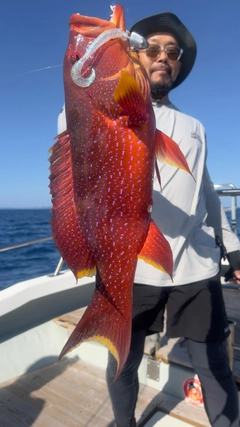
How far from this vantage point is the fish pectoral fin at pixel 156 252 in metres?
1.26

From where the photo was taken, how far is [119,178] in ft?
4.00

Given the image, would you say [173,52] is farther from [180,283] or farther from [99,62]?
[180,283]

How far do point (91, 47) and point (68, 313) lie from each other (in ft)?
10.8

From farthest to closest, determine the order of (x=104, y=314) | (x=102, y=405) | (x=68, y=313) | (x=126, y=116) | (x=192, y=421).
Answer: (x=68, y=313)
(x=102, y=405)
(x=192, y=421)
(x=104, y=314)
(x=126, y=116)

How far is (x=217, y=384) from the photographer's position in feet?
6.32

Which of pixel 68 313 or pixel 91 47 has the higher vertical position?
pixel 91 47

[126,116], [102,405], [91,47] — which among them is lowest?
[102,405]

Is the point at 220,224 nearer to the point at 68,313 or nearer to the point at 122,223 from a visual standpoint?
the point at 122,223

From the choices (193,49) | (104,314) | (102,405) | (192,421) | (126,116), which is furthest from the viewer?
(102,405)

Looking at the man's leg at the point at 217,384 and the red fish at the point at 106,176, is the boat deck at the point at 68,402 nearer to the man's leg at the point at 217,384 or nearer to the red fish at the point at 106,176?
the man's leg at the point at 217,384

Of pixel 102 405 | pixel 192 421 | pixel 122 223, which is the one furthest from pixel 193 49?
pixel 102 405

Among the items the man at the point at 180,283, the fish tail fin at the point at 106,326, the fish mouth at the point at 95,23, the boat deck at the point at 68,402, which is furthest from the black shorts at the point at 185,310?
the fish mouth at the point at 95,23

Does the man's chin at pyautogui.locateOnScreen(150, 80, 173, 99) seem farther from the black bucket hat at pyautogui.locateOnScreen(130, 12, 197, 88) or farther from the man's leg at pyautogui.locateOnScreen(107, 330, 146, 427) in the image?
the man's leg at pyautogui.locateOnScreen(107, 330, 146, 427)

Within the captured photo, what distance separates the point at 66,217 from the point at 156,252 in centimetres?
36
